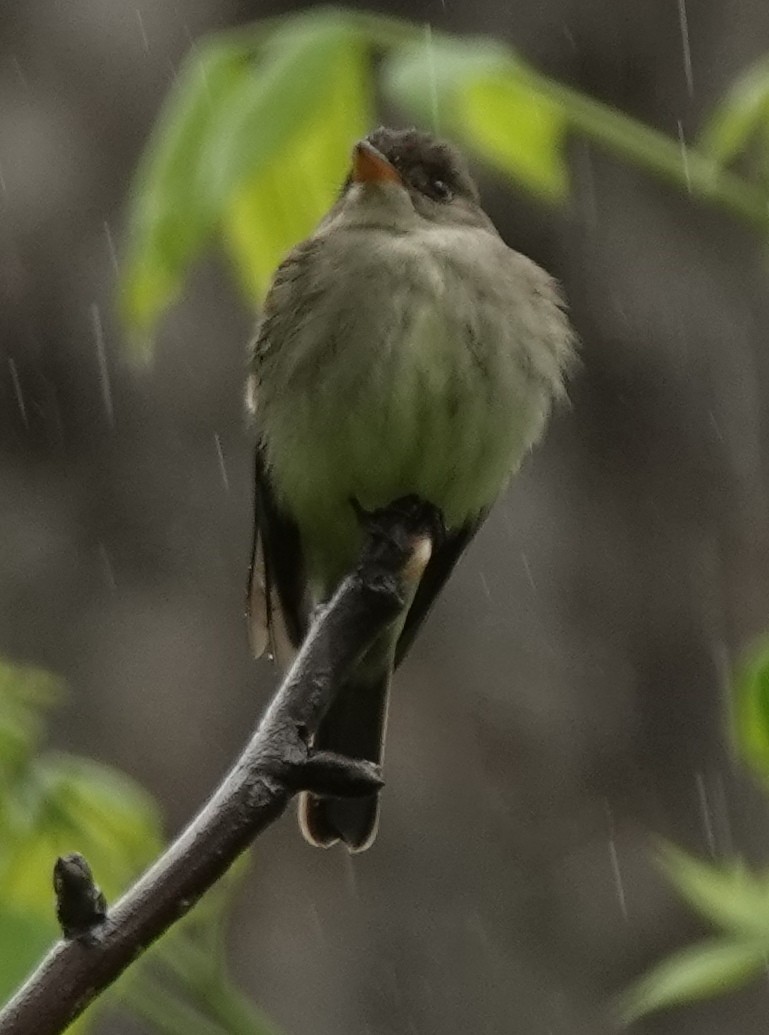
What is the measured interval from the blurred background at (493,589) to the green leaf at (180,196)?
1.96 metres

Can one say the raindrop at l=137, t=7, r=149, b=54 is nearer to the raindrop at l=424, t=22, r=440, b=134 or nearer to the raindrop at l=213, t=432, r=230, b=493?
the raindrop at l=213, t=432, r=230, b=493

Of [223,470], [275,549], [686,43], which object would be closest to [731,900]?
[275,549]

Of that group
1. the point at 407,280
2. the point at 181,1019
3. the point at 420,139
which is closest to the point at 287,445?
the point at 407,280

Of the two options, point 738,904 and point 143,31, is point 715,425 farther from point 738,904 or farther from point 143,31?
point 738,904

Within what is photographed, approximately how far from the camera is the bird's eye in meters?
3.45

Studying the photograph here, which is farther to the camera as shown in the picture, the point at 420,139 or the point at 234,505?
the point at 234,505

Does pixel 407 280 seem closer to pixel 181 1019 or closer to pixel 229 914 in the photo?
pixel 181 1019

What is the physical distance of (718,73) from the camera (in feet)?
14.9

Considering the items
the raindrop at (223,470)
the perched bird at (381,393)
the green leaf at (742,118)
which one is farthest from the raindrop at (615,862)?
the green leaf at (742,118)

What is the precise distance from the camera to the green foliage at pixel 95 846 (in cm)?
224

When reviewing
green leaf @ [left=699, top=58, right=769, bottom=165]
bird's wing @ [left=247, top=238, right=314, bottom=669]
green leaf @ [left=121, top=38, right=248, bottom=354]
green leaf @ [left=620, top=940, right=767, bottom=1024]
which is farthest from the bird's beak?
green leaf @ [left=620, top=940, right=767, bottom=1024]

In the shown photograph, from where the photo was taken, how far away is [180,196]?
6.97 ft

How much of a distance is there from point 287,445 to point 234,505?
1261mm

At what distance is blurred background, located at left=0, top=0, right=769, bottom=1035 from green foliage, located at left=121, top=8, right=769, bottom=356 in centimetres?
184
